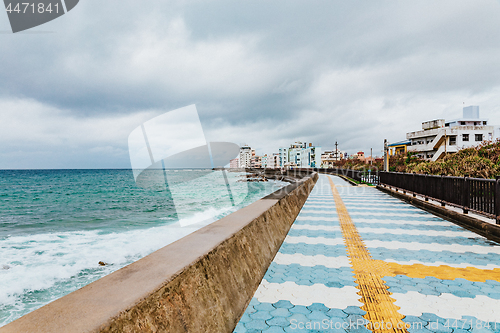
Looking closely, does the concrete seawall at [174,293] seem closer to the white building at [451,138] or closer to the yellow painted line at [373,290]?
the yellow painted line at [373,290]

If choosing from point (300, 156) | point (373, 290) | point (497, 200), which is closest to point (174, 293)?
point (373, 290)

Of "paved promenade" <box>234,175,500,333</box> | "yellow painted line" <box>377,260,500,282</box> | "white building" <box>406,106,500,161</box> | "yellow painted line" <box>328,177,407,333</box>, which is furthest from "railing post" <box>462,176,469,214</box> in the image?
"white building" <box>406,106,500,161</box>

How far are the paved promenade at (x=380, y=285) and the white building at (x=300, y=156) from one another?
11471 cm

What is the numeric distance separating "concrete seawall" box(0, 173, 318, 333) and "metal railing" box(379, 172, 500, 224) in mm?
5690

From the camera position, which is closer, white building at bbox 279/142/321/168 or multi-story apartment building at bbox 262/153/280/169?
white building at bbox 279/142/321/168

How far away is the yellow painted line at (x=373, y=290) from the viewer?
2547 millimetres

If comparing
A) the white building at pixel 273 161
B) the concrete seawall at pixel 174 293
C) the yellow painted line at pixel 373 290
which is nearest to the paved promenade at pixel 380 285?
the yellow painted line at pixel 373 290

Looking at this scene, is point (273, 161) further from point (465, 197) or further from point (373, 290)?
point (373, 290)

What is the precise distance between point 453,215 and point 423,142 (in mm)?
64563

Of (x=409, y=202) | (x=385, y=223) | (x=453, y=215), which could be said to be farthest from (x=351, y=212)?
(x=409, y=202)

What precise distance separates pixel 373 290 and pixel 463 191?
5984 mm

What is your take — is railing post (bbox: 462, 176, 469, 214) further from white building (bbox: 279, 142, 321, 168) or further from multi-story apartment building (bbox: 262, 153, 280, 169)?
multi-story apartment building (bbox: 262, 153, 280, 169)

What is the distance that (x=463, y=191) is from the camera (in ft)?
24.4

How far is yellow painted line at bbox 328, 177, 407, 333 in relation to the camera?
255cm
